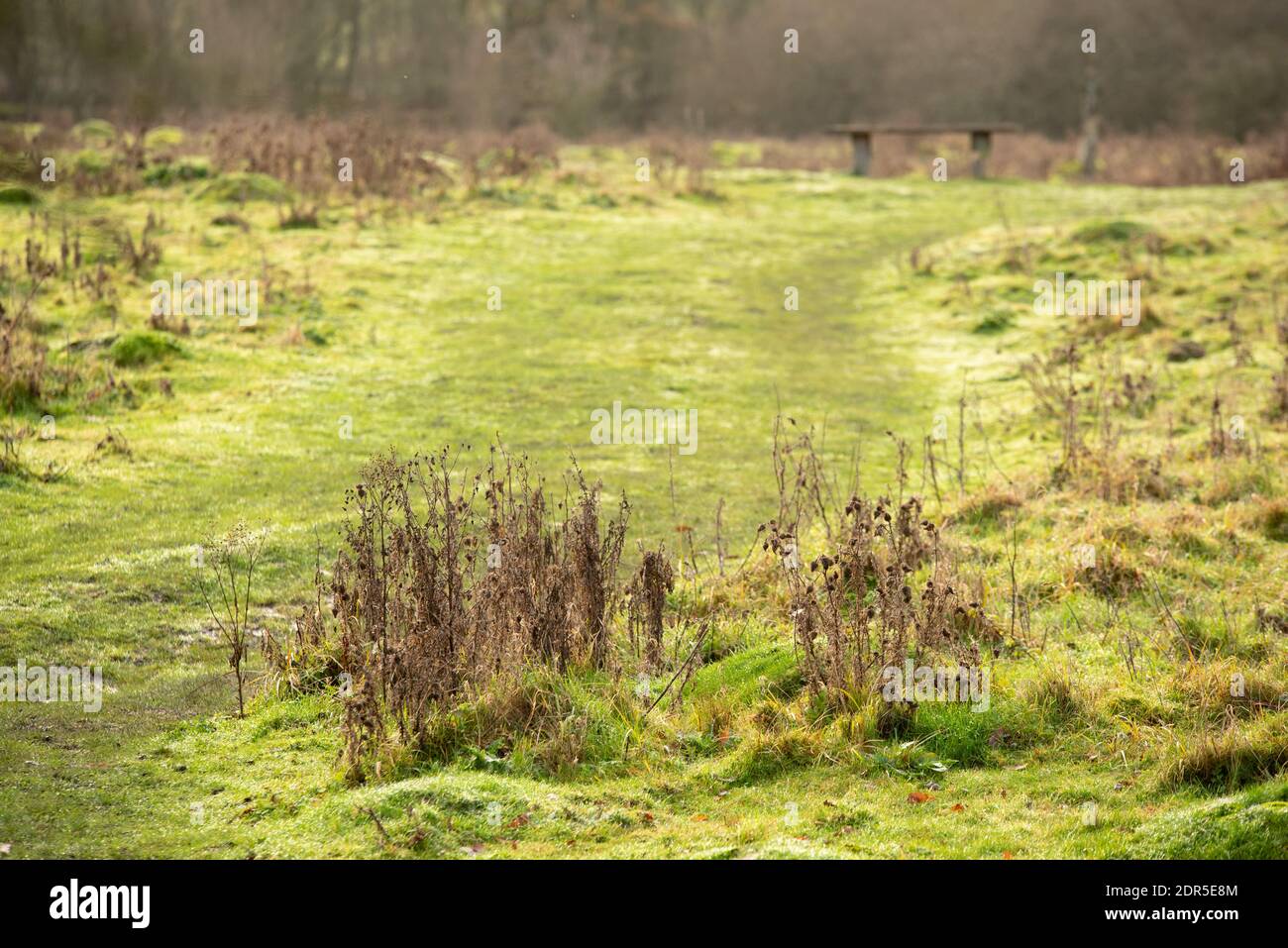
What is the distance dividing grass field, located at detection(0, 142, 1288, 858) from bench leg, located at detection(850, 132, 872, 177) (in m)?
9.13

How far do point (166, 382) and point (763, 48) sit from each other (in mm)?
37862

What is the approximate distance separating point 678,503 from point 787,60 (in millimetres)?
38907

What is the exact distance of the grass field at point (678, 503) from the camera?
205 inches

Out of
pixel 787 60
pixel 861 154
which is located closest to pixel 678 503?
pixel 861 154

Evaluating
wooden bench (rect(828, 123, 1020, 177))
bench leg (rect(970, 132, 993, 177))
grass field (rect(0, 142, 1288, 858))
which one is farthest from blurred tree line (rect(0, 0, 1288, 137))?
grass field (rect(0, 142, 1288, 858))

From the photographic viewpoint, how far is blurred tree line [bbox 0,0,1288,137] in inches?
1511

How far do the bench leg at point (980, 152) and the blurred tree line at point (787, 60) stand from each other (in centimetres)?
1133

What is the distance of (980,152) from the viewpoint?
30125mm

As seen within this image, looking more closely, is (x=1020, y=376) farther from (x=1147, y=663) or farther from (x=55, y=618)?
(x=55, y=618)

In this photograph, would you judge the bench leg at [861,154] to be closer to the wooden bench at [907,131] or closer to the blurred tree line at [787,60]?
the wooden bench at [907,131]

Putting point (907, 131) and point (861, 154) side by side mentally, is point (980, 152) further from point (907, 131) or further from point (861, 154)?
point (861, 154)

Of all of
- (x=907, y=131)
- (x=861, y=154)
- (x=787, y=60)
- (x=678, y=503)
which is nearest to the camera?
(x=678, y=503)

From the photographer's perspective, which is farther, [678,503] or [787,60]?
[787,60]
